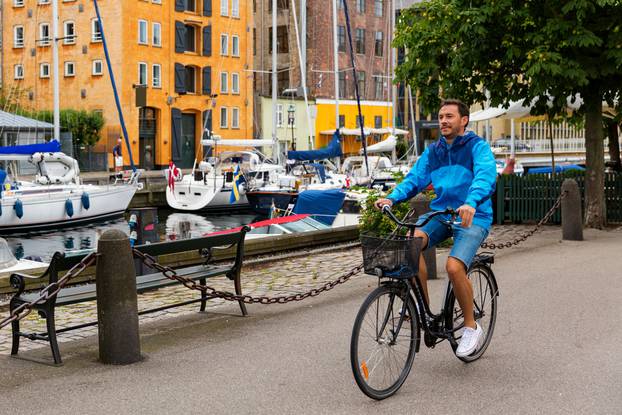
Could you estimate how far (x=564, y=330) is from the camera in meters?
9.20

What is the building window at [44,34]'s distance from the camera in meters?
64.8

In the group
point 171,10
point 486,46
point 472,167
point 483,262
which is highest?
point 171,10

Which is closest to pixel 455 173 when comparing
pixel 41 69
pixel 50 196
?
pixel 50 196

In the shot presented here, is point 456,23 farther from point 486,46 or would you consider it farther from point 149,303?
point 149,303

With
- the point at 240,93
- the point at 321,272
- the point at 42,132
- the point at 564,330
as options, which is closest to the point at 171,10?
the point at 240,93

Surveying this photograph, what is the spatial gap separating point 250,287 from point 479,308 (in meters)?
5.14

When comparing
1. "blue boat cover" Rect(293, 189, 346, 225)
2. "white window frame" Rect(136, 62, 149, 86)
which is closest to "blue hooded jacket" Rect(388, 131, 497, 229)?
"blue boat cover" Rect(293, 189, 346, 225)

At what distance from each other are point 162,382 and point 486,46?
1378 centimetres

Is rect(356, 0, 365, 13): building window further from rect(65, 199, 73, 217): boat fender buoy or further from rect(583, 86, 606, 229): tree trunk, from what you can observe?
rect(583, 86, 606, 229): tree trunk

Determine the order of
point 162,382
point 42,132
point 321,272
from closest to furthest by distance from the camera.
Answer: point 162,382, point 321,272, point 42,132

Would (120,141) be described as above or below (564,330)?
above

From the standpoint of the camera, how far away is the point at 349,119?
79812mm

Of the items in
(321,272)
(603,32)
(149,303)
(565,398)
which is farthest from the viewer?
(603,32)

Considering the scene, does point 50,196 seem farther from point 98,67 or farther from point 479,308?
point 98,67
